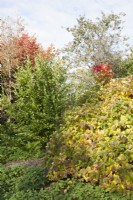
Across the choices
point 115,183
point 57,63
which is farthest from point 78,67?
point 115,183

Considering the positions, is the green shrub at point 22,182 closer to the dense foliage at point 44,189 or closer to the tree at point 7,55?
the dense foliage at point 44,189

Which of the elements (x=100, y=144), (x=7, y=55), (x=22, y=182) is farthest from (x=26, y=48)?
(x=100, y=144)

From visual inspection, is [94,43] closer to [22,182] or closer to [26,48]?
[26,48]

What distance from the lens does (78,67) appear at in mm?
23016

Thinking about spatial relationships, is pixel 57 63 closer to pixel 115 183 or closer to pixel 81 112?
pixel 81 112

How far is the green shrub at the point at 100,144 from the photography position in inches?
207

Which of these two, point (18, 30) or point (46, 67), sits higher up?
point (18, 30)

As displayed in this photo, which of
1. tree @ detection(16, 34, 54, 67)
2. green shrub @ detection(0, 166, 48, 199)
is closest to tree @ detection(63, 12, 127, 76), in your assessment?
tree @ detection(16, 34, 54, 67)

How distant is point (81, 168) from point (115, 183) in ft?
2.43

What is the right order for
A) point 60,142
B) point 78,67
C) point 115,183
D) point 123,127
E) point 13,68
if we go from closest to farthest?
point 115,183, point 123,127, point 60,142, point 13,68, point 78,67

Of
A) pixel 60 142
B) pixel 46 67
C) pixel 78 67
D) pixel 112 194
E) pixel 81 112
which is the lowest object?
pixel 112 194

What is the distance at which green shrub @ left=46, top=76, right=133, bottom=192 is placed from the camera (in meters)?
5.26

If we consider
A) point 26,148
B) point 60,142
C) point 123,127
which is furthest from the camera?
point 26,148

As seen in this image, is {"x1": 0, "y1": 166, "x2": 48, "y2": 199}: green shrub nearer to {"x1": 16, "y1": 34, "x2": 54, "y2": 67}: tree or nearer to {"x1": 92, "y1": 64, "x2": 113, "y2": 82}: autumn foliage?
{"x1": 92, "y1": 64, "x2": 113, "y2": 82}: autumn foliage
